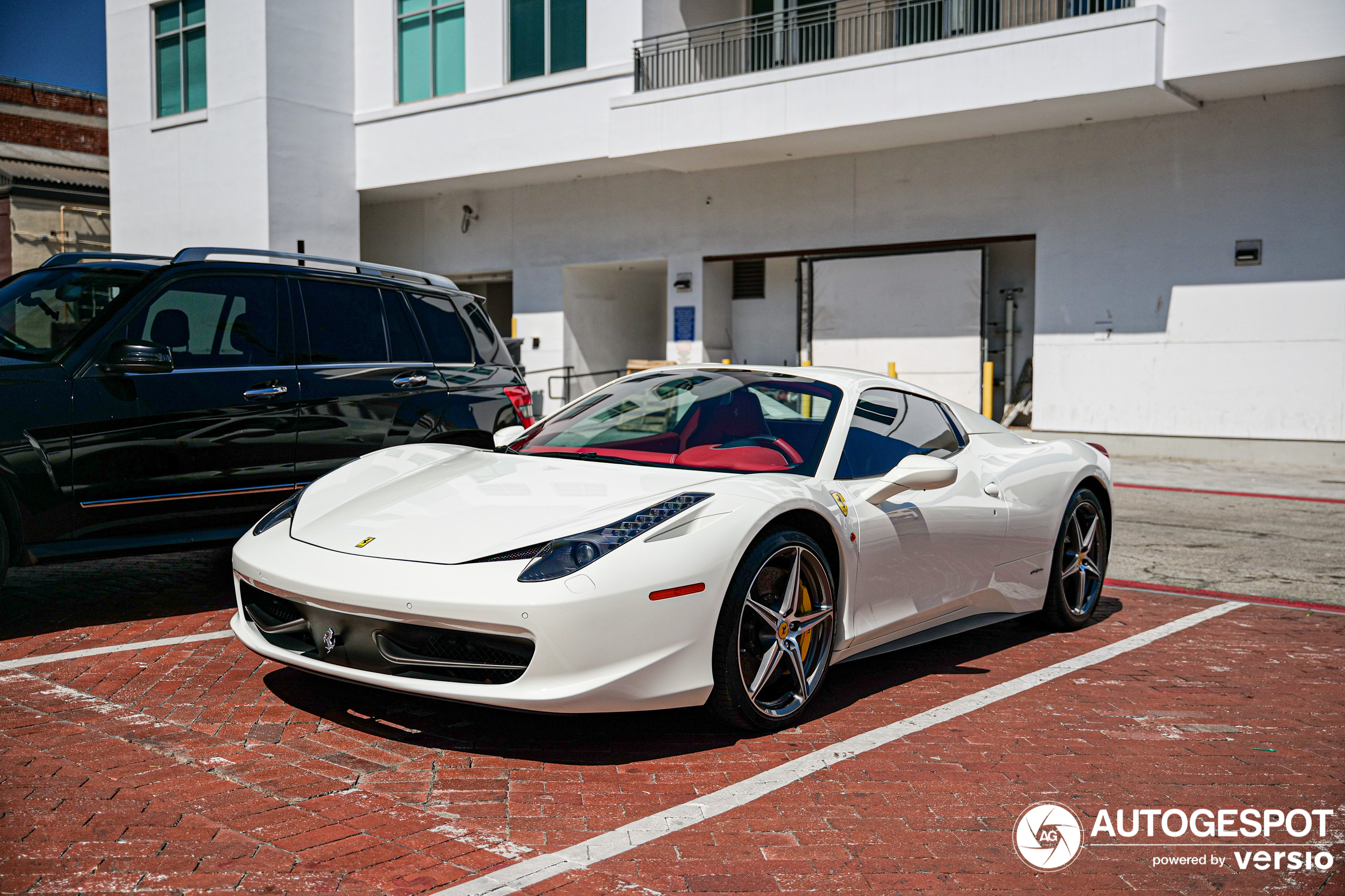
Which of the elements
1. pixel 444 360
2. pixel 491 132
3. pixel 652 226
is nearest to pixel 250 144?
pixel 491 132

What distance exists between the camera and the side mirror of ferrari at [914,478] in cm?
453

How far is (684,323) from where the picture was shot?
21.3 m

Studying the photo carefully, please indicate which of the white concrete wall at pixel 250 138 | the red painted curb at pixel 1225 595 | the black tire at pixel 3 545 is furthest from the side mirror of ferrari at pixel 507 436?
the white concrete wall at pixel 250 138

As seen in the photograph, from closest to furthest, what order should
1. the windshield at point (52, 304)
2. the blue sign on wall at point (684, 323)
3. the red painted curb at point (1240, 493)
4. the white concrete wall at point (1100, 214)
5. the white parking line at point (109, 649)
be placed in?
the white parking line at point (109, 649)
the windshield at point (52, 304)
the red painted curb at point (1240, 493)
the white concrete wall at point (1100, 214)
the blue sign on wall at point (684, 323)

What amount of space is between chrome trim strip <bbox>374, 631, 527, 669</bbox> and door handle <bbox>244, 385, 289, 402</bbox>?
8.86 ft

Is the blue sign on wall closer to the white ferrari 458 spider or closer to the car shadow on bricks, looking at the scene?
the white ferrari 458 spider

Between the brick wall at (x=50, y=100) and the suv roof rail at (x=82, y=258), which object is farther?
the brick wall at (x=50, y=100)

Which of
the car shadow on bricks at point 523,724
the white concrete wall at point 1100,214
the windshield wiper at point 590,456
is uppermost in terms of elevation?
the white concrete wall at point 1100,214

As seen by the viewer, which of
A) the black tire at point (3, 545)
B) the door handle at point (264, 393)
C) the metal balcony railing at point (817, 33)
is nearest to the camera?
the black tire at point (3, 545)

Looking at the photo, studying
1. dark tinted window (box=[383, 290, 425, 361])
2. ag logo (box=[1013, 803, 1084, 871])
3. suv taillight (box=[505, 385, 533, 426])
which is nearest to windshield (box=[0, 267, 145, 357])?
dark tinted window (box=[383, 290, 425, 361])

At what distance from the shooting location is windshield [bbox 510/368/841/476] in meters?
4.66

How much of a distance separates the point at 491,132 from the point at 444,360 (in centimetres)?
→ 1487

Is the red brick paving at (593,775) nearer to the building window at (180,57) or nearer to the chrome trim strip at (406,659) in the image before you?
the chrome trim strip at (406,659)

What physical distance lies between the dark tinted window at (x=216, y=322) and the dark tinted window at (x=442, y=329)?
972mm
